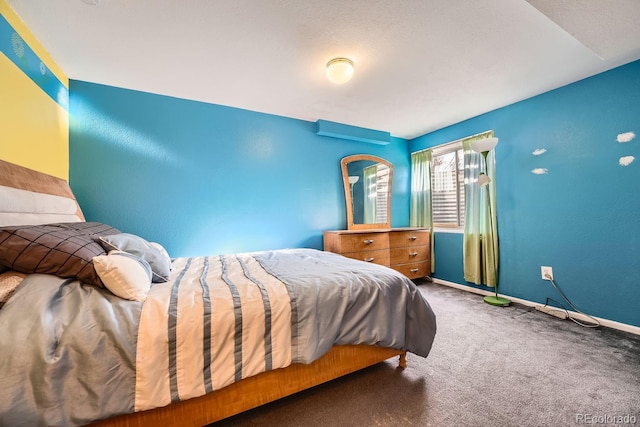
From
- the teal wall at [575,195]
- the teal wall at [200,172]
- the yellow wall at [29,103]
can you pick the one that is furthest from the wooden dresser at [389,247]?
the yellow wall at [29,103]

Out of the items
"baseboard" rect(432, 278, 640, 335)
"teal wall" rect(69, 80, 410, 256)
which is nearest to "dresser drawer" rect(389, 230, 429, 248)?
"teal wall" rect(69, 80, 410, 256)

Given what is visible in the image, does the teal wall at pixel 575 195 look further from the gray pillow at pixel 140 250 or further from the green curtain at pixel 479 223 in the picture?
the gray pillow at pixel 140 250

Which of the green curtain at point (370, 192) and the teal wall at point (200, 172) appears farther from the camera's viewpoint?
the green curtain at point (370, 192)

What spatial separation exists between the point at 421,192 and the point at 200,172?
3.18 metres

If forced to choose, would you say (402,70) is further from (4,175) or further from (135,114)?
(4,175)

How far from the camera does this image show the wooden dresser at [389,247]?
9.65 feet

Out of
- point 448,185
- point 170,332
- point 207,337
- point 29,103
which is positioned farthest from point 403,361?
point 29,103

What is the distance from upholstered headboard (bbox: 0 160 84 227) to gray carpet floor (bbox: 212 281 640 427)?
4.99ft

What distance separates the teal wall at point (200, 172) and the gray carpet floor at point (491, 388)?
1839mm

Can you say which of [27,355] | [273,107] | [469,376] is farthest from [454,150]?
[27,355]

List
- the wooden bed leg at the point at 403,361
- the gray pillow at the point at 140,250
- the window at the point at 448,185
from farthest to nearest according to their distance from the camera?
the window at the point at 448,185, the wooden bed leg at the point at 403,361, the gray pillow at the point at 140,250

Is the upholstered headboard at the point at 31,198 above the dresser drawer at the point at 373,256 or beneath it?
above

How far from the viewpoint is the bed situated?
0.79 meters
